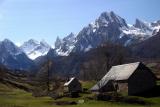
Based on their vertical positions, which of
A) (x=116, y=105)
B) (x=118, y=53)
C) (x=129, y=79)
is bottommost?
(x=116, y=105)

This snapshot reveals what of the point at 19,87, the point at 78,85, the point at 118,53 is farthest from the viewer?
the point at 19,87

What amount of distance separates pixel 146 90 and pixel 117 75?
1137cm

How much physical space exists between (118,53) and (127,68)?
57846mm

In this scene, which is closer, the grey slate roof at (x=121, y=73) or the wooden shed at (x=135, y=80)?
the wooden shed at (x=135, y=80)

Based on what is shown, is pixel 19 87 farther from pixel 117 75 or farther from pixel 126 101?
pixel 126 101

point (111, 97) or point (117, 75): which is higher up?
point (117, 75)

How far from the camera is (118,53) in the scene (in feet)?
577

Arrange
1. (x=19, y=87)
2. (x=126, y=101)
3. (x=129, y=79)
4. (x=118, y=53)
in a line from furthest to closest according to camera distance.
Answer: (x=19, y=87) → (x=118, y=53) → (x=129, y=79) → (x=126, y=101)

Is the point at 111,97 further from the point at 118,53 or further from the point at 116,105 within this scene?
the point at 118,53

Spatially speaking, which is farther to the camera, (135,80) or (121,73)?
(121,73)

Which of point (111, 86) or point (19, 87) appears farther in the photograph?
point (19, 87)

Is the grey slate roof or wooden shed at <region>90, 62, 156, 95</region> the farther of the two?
the grey slate roof

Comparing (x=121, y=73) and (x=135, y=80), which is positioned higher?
(x=121, y=73)

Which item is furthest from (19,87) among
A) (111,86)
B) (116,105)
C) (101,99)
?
(116,105)
